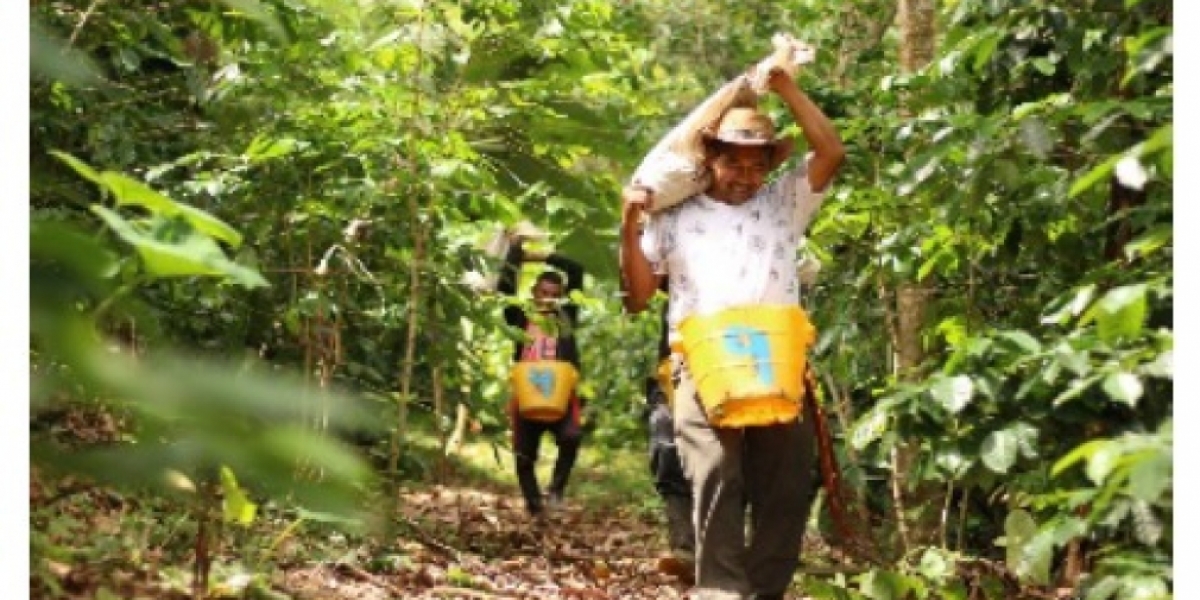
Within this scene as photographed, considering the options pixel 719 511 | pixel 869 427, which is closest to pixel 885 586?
pixel 719 511

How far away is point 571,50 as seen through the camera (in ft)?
23.0

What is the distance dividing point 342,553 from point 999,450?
2.88 meters

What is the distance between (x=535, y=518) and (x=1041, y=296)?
4.66m

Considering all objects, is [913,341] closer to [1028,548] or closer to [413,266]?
[413,266]

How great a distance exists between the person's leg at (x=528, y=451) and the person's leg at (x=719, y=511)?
4303 mm

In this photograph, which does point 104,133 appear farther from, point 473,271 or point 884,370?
point 884,370

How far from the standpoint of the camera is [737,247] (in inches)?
184

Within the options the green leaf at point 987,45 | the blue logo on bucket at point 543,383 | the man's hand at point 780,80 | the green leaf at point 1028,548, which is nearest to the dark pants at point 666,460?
the blue logo on bucket at point 543,383

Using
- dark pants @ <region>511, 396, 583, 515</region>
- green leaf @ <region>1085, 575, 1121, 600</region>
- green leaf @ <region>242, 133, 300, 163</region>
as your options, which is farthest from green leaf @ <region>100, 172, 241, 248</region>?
dark pants @ <region>511, 396, 583, 515</region>

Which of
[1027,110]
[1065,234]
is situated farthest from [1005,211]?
[1027,110]

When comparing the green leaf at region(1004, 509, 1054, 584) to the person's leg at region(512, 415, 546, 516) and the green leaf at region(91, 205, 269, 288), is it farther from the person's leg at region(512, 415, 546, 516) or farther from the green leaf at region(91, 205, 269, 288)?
the person's leg at region(512, 415, 546, 516)

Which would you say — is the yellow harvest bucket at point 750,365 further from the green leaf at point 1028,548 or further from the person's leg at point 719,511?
the green leaf at point 1028,548

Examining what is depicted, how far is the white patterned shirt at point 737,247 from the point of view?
4.64m
